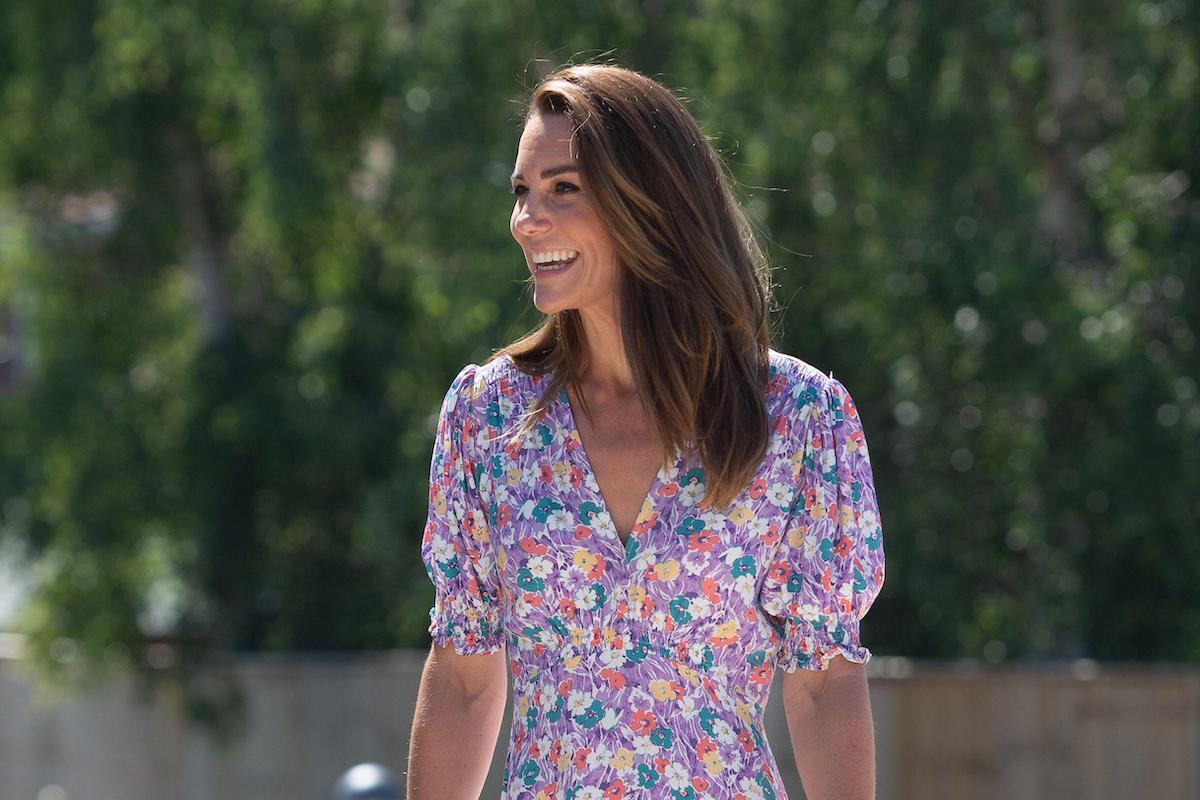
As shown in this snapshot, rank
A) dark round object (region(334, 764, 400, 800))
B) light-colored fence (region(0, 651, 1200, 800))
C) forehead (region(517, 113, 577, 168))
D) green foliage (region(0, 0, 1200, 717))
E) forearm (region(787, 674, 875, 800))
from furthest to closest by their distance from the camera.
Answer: light-colored fence (region(0, 651, 1200, 800)) → green foliage (region(0, 0, 1200, 717)) → dark round object (region(334, 764, 400, 800)) → forehead (region(517, 113, 577, 168)) → forearm (region(787, 674, 875, 800))

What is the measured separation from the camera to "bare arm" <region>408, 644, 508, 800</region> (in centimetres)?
217

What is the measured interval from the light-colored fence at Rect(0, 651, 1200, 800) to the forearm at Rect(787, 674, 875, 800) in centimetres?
551

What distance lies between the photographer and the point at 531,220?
2.19 m

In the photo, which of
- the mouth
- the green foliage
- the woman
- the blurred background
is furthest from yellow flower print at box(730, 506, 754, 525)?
the green foliage

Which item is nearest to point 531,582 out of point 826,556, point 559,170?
point 826,556

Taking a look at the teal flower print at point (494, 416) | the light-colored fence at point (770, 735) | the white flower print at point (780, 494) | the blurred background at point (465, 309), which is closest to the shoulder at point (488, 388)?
the teal flower print at point (494, 416)

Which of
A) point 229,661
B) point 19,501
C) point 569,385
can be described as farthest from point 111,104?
point 569,385

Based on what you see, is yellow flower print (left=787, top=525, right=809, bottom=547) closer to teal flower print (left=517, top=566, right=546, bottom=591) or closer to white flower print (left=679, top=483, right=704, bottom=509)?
white flower print (left=679, top=483, right=704, bottom=509)

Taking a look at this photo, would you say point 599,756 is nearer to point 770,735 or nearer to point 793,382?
point 793,382

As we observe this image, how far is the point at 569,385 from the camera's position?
7.48 feet

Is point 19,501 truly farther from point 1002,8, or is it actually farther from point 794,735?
point 794,735

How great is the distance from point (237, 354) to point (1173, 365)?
4965 millimetres

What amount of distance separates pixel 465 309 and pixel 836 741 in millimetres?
6134

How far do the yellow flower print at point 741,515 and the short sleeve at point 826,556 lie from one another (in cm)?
5
